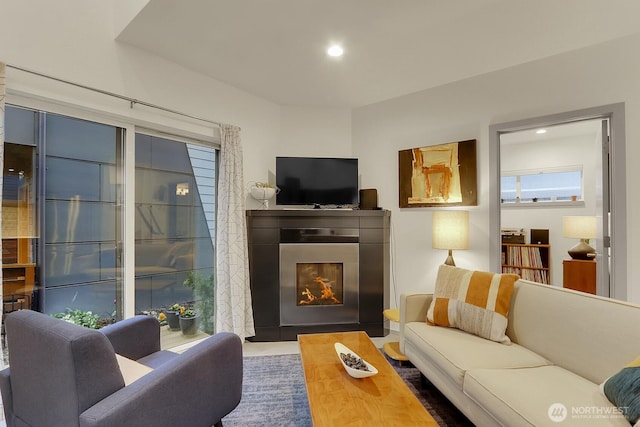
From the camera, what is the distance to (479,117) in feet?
10.0

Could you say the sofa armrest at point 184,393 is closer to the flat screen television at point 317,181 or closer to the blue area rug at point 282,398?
the blue area rug at point 282,398

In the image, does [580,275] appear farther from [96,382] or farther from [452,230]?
[96,382]

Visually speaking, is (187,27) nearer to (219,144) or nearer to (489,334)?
(219,144)

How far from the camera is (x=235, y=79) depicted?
3082 mm

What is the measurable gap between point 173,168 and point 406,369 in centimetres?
277

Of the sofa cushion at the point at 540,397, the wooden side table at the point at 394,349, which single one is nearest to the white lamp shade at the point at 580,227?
the sofa cushion at the point at 540,397

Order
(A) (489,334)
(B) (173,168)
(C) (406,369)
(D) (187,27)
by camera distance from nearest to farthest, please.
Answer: (A) (489,334), (D) (187,27), (C) (406,369), (B) (173,168)

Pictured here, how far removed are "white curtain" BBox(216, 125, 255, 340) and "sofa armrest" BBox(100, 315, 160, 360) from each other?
105 cm

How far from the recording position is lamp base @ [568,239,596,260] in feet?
8.85

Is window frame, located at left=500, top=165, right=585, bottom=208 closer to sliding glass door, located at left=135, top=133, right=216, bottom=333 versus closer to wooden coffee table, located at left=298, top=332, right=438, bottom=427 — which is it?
wooden coffee table, located at left=298, top=332, right=438, bottom=427

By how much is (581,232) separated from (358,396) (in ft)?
8.31

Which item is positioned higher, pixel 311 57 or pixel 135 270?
pixel 311 57

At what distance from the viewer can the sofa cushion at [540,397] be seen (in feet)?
4.10

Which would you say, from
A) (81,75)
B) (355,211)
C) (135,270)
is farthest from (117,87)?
(355,211)
